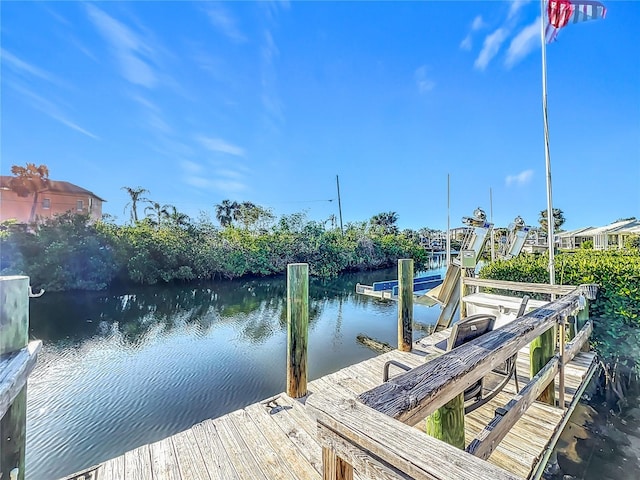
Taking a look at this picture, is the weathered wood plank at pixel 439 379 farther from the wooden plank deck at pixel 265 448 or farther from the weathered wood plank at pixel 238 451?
the weathered wood plank at pixel 238 451

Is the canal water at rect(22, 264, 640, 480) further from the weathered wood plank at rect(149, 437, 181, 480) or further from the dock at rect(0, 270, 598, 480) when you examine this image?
the weathered wood plank at rect(149, 437, 181, 480)

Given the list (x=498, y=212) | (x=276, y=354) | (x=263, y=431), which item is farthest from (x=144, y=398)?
(x=498, y=212)

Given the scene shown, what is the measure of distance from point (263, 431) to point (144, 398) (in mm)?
3172

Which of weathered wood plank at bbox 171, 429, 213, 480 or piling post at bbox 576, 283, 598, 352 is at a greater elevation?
piling post at bbox 576, 283, 598, 352

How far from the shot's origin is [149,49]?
8219 millimetres

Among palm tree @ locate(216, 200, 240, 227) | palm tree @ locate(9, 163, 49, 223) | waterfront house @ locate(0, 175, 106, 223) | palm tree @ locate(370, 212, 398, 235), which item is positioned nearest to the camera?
palm tree @ locate(9, 163, 49, 223)

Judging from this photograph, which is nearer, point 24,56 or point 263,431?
point 263,431

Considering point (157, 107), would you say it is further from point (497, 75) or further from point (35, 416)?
point (497, 75)

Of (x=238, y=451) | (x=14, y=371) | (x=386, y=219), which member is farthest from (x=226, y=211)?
(x=14, y=371)

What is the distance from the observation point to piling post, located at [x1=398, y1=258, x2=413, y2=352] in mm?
4156

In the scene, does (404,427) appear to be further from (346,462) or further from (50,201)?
(50,201)

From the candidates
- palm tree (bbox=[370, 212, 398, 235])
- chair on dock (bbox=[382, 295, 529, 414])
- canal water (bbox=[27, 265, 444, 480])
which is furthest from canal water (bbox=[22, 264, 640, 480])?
palm tree (bbox=[370, 212, 398, 235])

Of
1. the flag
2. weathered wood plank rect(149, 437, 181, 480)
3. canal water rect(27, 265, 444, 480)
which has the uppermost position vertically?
the flag

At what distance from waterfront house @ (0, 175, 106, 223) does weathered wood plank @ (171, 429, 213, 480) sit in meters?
21.6
